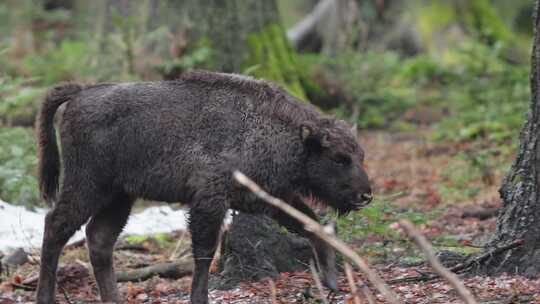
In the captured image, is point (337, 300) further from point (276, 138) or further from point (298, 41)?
point (298, 41)

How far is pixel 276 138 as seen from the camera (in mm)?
7293

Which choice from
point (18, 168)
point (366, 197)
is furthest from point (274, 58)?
point (366, 197)

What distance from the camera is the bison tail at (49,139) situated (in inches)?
305

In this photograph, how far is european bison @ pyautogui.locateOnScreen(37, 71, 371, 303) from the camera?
712 centimetres

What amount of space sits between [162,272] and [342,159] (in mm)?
2665

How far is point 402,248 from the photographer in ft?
29.3

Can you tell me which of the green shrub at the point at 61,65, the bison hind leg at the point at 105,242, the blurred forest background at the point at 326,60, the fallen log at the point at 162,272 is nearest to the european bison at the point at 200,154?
the bison hind leg at the point at 105,242

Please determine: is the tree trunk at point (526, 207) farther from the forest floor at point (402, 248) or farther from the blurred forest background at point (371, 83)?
the blurred forest background at point (371, 83)

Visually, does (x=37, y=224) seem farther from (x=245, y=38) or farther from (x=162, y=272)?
(x=245, y=38)

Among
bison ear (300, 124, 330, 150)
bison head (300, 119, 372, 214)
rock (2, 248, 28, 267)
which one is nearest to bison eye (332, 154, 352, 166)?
bison head (300, 119, 372, 214)

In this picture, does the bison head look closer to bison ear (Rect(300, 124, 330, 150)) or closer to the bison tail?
bison ear (Rect(300, 124, 330, 150))

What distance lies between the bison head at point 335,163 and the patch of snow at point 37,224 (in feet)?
8.30

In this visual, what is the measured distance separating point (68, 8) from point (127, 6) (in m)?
14.5

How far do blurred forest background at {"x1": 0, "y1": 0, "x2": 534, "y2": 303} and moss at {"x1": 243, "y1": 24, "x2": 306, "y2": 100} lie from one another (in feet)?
0.09
